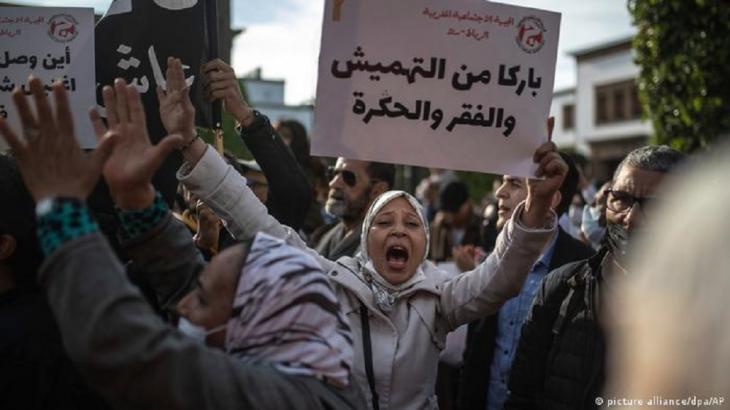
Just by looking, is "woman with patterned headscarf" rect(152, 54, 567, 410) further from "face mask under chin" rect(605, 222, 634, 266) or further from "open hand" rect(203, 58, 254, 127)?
"face mask under chin" rect(605, 222, 634, 266)

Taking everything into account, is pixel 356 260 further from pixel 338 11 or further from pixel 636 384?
pixel 636 384

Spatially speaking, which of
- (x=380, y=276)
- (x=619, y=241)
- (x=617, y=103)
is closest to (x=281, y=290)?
(x=380, y=276)

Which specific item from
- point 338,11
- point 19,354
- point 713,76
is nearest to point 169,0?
point 338,11

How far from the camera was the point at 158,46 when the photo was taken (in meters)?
3.17

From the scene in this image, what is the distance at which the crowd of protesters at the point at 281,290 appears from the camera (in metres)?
1.63

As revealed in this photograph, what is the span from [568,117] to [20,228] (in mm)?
56360

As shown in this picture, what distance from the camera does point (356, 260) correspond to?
3180mm

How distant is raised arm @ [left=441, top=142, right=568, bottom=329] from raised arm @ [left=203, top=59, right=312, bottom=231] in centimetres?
71

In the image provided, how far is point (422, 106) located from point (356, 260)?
663mm

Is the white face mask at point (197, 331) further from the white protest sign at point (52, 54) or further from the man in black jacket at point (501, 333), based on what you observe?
the man in black jacket at point (501, 333)

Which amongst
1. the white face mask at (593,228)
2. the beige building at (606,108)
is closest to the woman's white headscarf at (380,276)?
the white face mask at (593,228)

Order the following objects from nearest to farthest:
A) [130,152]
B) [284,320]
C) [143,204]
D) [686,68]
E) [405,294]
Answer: [284,320] < [130,152] < [143,204] < [405,294] < [686,68]

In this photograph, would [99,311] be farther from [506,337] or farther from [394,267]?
[506,337]

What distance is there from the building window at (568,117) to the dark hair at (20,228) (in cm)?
5536
